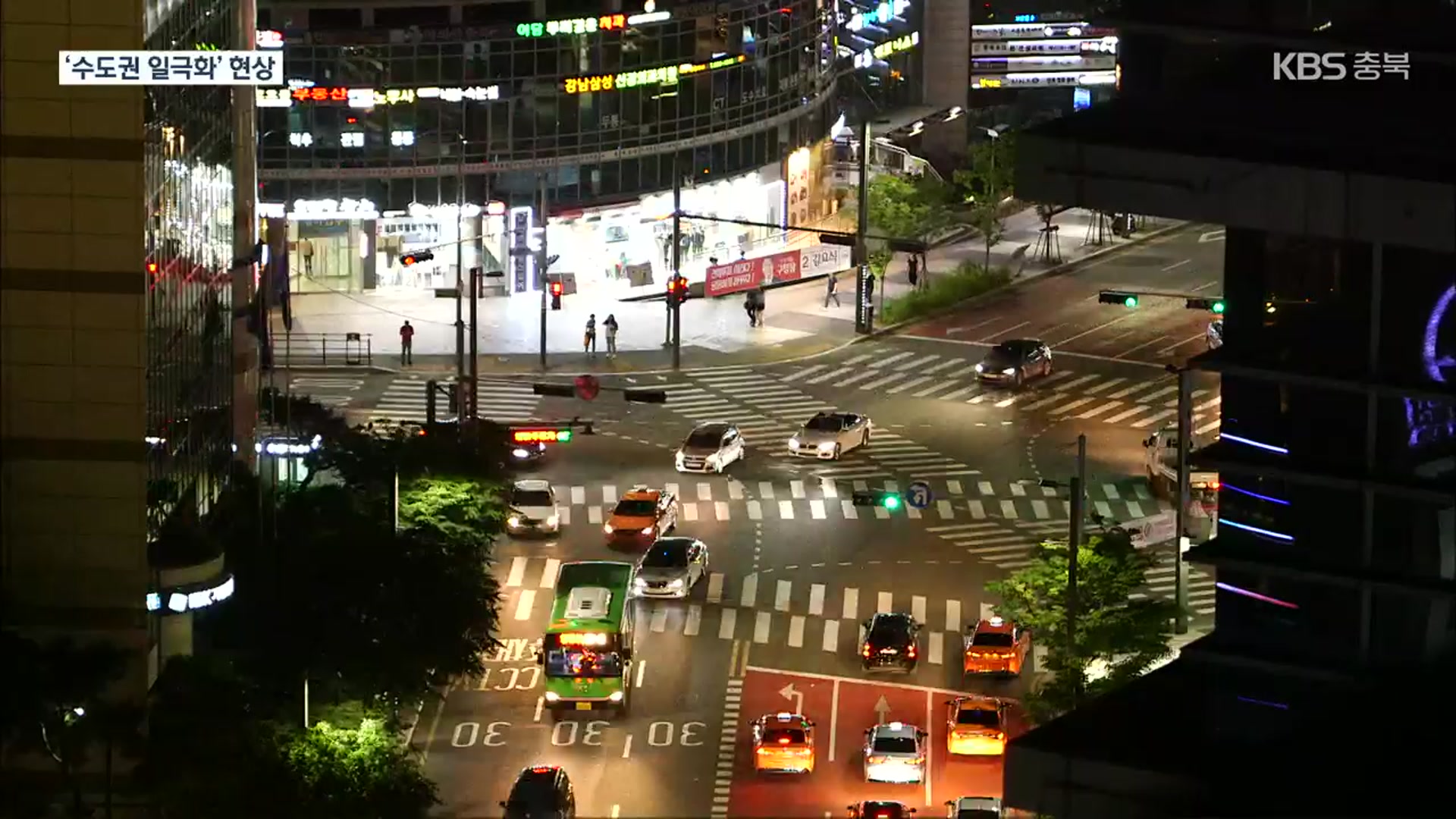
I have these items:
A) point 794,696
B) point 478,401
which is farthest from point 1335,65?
point 478,401

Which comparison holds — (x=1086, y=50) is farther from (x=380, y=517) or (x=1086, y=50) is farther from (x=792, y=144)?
(x=380, y=517)

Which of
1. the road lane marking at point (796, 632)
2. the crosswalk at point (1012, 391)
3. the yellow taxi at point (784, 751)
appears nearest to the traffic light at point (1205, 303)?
the crosswalk at point (1012, 391)

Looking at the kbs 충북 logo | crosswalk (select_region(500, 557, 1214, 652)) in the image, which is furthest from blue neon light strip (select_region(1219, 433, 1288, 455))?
crosswalk (select_region(500, 557, 1214, 652))

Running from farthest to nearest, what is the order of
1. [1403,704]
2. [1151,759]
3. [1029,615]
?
[1029,615] < [1151,759] < [1403,704]

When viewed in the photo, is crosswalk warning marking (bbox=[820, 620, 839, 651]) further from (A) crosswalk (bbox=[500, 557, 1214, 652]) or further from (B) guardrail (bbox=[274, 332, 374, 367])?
(B) guardrail (bbox=[274, 332, 374, 367])

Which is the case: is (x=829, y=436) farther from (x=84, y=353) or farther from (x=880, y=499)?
(x=84, y=353)

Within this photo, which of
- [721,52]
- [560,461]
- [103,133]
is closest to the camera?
[103,133]

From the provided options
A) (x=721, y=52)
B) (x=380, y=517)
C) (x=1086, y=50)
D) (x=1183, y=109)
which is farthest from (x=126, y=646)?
(x=1086, y=50)
